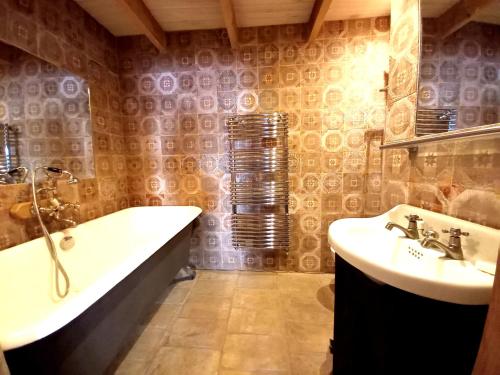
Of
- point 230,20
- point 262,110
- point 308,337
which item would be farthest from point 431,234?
point 230,20

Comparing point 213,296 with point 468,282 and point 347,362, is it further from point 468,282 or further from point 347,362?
point 468,282

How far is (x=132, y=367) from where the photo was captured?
1.20 meters

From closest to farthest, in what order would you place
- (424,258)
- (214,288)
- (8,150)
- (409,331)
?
(409,331)
(424,258)
(8,150)
(214,288)

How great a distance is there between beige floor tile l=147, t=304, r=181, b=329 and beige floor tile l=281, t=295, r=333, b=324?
81 cm

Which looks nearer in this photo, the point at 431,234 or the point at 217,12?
the point at 431,234

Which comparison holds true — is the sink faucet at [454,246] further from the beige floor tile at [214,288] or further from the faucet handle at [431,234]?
the beige floor tile at [214,288]

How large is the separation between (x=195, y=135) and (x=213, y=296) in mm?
1433

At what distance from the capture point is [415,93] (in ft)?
3.60

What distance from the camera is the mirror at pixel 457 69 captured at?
77cm

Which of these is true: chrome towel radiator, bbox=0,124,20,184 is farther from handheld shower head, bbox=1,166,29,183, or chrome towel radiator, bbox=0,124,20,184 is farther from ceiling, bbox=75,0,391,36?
ceiling, bbox=75,0,391,36

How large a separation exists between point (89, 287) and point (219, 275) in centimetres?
146

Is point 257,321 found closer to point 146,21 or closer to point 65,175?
point 65,175

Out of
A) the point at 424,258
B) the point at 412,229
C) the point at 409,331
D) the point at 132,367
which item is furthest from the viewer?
the point at 132,367

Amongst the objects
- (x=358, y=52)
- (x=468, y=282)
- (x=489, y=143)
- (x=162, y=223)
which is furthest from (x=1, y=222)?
(x=358, y=52)
